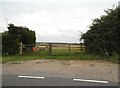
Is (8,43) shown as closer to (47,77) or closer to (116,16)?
(116,16)

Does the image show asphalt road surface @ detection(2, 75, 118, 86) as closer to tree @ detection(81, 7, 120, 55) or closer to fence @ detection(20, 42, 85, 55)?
tree @ detection(81, 7, 120, 55)

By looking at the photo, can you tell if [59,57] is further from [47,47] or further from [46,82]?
[46,82]

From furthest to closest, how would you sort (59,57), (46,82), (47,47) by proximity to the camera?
1. (47,47)
2. (59,57)
3. (46,82)

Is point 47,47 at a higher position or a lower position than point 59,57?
higher

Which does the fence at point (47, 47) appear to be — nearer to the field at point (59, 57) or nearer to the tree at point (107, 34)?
the field at point (59, 57)

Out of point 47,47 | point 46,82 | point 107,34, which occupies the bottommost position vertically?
point 46,82

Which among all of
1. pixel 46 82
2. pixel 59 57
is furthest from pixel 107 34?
pixel 46 82

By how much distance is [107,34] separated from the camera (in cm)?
2428

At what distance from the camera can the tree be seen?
2398 centimetres

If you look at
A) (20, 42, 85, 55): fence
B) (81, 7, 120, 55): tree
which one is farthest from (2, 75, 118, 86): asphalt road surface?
(20, 42, 85, 55): fence

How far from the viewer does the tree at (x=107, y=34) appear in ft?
78.7

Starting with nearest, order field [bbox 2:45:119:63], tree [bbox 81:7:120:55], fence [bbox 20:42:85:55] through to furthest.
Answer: field [bbox 2:45:119:63], tree [bbox 81:7:120:55], fence [bbox 20:42:85:55]

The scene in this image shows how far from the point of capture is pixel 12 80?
11797mm

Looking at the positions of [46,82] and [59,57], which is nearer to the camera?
[46,82]
